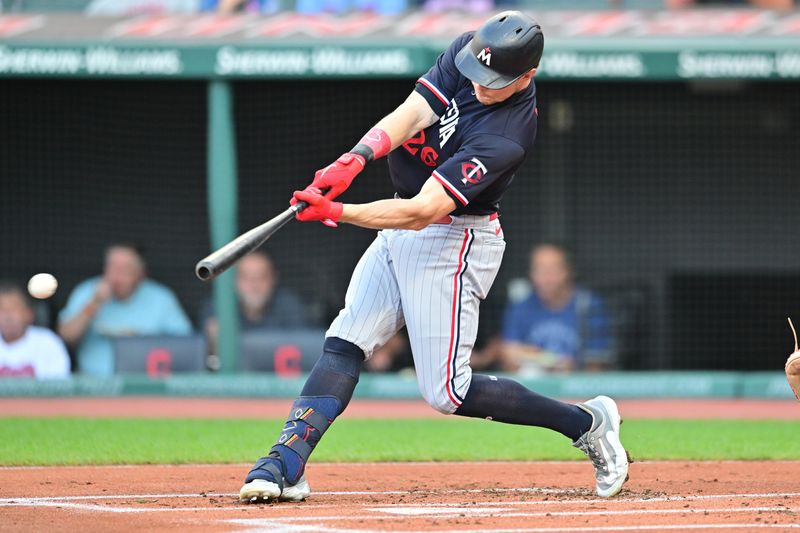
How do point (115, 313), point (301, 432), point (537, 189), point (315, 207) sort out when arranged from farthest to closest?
point (537, 189) < point (115, 313) < point (301, 432) < point (315, 207)

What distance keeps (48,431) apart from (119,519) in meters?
3.20

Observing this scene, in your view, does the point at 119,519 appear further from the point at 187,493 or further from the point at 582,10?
the point at 582,10

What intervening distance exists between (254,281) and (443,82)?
16.6 feet

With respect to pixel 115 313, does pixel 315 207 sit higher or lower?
higher

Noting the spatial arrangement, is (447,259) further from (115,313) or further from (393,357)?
(393,357)

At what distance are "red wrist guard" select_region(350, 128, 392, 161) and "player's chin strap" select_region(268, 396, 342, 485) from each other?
0.83m

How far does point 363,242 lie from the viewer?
33.8ft

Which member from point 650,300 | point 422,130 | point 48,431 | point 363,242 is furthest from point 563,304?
point 422,130

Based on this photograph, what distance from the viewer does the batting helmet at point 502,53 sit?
13.3 feet

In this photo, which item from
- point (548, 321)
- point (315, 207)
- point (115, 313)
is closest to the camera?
point (315, 207)

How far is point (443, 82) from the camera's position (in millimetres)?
4320

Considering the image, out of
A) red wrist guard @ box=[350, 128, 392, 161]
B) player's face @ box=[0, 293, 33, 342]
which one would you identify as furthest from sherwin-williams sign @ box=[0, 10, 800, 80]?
red wrist guard @ box=[350, 128, 392, 161]

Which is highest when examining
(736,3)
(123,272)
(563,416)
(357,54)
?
(736,3)

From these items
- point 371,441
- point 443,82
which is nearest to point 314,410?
point 443,82
